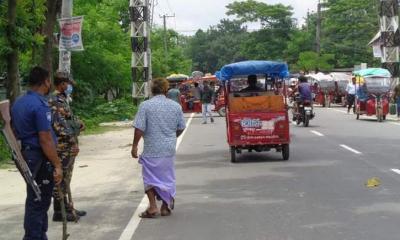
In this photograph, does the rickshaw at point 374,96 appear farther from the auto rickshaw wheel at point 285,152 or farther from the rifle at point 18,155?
the rifle at point 18,155

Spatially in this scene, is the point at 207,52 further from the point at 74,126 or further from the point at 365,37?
the point at 74,126

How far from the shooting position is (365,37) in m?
74.6

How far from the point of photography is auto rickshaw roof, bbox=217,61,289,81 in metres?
16.4

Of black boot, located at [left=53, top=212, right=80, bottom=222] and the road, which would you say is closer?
the road

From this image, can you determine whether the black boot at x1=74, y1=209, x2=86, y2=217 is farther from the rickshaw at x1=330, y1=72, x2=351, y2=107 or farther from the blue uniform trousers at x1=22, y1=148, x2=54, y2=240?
the rickshaw at x1=330, y1=72, x2=351, y2=107

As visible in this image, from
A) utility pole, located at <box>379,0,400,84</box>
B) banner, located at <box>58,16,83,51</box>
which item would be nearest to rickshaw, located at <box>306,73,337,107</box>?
utility pole, located at <box>379,0,400,84</box>

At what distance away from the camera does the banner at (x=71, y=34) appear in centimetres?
1481

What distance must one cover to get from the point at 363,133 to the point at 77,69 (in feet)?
56.2

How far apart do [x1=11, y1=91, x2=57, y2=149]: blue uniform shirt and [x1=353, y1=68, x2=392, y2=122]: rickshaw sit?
22798mm

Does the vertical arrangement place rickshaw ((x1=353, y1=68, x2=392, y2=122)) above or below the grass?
above

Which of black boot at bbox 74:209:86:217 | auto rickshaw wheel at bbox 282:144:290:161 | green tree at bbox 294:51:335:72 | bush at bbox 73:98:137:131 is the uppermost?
green tree at bbox 294:51:335:72

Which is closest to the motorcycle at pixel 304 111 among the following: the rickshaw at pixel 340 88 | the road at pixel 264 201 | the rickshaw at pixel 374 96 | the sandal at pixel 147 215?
the rickshaw at pixel 374 96

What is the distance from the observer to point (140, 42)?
131ft

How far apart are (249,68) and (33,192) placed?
10.4 metres
